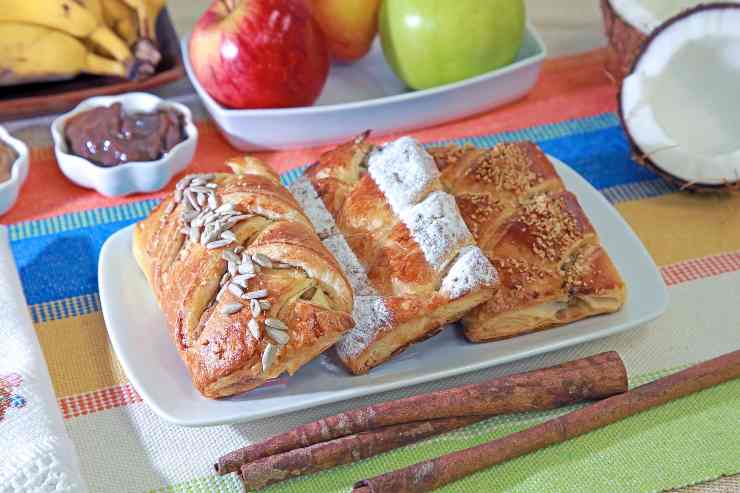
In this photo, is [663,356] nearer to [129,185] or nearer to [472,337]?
[472,337]

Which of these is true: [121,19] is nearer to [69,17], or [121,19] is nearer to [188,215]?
[69,17]

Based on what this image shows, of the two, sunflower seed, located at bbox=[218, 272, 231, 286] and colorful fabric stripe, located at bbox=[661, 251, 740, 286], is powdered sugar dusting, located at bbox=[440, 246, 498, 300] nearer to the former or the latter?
sunflower seed, located at bbox=[218, 272, 231, 286]

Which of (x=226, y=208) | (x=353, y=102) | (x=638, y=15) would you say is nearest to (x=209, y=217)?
(x=226, y=208)

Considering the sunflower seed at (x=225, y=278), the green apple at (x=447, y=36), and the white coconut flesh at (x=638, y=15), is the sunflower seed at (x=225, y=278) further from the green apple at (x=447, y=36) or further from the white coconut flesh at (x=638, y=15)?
the white coconut flesh at (x=638, y=15)

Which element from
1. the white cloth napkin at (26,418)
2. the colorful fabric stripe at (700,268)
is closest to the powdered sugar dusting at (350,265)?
the white cloth napkin at (26,418)

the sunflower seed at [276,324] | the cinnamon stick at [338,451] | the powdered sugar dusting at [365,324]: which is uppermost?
the sunflower seed at [276,324]

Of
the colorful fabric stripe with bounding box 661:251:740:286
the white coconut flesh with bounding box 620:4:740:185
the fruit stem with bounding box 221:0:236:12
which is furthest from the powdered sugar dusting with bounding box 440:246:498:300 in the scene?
the fruit stem with bounding box 221:0:236:12
